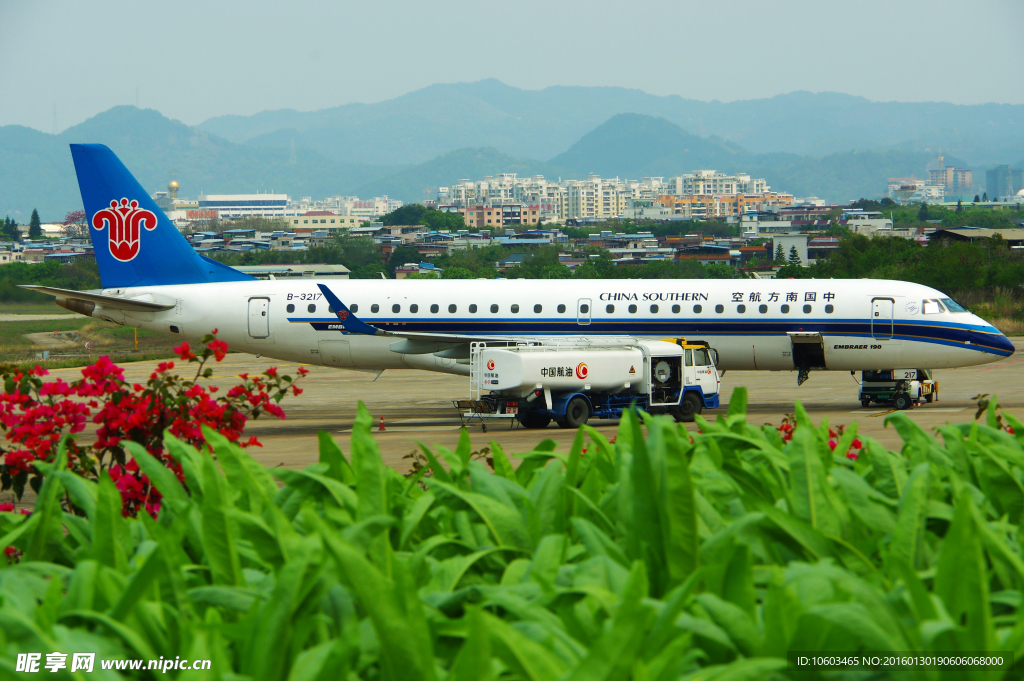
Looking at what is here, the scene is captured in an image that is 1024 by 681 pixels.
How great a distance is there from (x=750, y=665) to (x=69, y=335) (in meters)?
73.3

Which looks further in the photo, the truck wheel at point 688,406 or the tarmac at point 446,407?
the truck wheel at point 688,406

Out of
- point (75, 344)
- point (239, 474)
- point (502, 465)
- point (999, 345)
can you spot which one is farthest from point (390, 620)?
point (75, 344)

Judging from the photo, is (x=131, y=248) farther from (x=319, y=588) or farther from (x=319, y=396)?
(x=319, y=588)

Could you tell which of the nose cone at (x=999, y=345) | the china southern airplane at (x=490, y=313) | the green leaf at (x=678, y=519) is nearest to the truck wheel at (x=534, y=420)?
the china southern airplane at (x=490, y=313)

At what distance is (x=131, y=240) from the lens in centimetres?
3064

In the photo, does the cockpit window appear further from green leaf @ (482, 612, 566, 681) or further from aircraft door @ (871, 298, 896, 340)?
green leaf @ (482, 612, 566, 681)

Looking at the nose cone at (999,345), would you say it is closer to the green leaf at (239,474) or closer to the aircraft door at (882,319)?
the aircraft door at (882,319)

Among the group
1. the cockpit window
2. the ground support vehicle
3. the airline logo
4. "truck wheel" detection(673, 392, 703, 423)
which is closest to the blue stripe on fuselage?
the cockpit window

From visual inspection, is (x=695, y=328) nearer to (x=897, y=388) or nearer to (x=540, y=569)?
(x=897, y=388)

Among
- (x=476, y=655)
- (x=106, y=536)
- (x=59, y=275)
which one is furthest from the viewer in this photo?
(x=59, y=275)

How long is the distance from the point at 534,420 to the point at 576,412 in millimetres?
1141

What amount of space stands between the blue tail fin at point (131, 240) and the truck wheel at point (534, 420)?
1237 cm

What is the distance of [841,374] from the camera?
4319cm

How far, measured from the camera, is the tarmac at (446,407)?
74.5 ft
